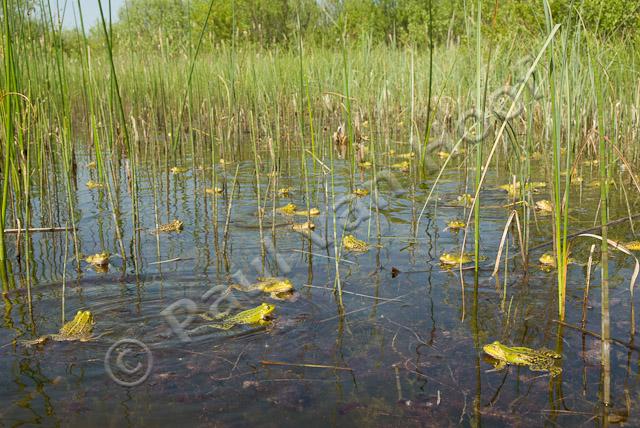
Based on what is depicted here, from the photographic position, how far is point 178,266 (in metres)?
3.30

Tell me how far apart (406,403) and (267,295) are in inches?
42.1

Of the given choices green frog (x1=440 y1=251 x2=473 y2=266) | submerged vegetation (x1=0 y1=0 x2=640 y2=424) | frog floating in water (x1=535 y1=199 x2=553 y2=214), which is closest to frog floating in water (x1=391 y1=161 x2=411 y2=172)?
submerged vegetation (x1=0 y1=0 x2=640 y2=424)


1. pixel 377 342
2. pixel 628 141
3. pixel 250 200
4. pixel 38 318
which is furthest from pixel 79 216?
pixel 628 141

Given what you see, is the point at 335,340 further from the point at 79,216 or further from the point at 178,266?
the point at 79,216

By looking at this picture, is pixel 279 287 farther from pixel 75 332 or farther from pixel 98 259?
pixel 98 259

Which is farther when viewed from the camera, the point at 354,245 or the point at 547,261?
the point at 354,245

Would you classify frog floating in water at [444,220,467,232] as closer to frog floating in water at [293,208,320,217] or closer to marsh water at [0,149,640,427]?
marsh water at [0,149,640,427]

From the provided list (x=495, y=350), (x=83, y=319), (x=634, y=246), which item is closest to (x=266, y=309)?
(x=83, y=319)

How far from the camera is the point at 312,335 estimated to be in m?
2.45

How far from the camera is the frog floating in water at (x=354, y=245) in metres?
3.46

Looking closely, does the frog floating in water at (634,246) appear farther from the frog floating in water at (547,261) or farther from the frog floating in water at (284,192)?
the frog floating in water at (284,192)

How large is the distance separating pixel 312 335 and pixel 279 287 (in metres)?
0.43
